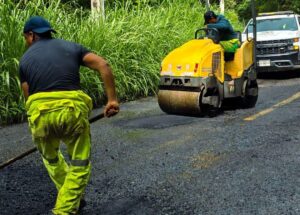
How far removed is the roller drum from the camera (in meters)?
8.05

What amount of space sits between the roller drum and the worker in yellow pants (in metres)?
4.09

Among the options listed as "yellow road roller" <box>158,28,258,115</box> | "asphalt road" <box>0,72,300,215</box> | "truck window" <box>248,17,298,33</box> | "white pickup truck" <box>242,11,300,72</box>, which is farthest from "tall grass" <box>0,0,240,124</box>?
"truck window" <box>248,17,298,33</box>

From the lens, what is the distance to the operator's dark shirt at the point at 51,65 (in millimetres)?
3957

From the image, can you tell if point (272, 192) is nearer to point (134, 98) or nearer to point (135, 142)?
point (135, 142)

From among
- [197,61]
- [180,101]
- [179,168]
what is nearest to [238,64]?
[197,61]

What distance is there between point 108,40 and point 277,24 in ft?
23.5

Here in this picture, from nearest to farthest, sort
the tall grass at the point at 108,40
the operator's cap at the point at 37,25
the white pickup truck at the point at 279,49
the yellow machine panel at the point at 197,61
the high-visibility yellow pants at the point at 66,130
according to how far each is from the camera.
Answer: the high-visibility yellow pants at the point at 66,130, the operator's cap at the point at 37,25, the yellow machine panel at the point at 197,61, the tall grass at the point at 108,40, the white pickup truck at the point at 279,49

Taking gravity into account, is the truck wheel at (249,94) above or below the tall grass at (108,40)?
below

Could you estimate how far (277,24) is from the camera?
15562mm

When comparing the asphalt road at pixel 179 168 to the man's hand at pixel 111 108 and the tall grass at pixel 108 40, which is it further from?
the tall grass at pixel 108 40

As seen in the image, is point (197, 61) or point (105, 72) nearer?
point (105, 72)

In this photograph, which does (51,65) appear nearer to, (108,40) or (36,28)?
(36,28)

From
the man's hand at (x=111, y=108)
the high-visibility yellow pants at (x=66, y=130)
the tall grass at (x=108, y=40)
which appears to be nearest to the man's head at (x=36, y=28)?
the high-visibility yellow pants at (x=66, y=130)

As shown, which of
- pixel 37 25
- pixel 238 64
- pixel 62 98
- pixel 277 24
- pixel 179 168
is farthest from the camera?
pixel 277 24
